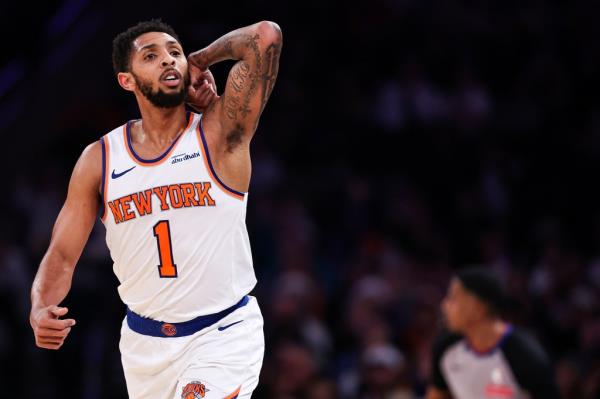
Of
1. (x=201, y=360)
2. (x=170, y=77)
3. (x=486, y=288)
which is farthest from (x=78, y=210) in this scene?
(x=486, y=288)

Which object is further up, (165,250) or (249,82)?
(249,82)

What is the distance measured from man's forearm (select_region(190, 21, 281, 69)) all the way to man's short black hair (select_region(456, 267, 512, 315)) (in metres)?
2.64

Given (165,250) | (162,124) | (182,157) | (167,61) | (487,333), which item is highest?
(167,61)

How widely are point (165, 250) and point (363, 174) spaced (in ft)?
23.7

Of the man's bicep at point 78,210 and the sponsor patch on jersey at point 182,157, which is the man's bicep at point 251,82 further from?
the man's bicep at point 78,210

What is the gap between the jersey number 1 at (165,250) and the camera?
17.8 feet

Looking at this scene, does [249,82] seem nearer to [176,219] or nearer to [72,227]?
[176,219]

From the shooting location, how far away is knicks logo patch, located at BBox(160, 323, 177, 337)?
17.9ft

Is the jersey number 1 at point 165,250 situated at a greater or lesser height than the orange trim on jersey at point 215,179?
lesser

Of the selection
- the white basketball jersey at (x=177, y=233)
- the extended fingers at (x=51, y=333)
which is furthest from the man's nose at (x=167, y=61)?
the extended fingers at (x=51, y=333)

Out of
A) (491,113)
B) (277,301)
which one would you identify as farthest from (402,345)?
(491,113)

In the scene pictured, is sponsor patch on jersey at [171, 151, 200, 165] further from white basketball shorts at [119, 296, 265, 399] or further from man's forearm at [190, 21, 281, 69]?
white basketball shorts at [119, 296, 265, 399]

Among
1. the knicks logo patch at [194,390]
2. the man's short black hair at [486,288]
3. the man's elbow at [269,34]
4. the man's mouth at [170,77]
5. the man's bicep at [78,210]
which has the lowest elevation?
the man's short black hair at [486,288]

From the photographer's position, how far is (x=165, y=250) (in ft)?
17.9
